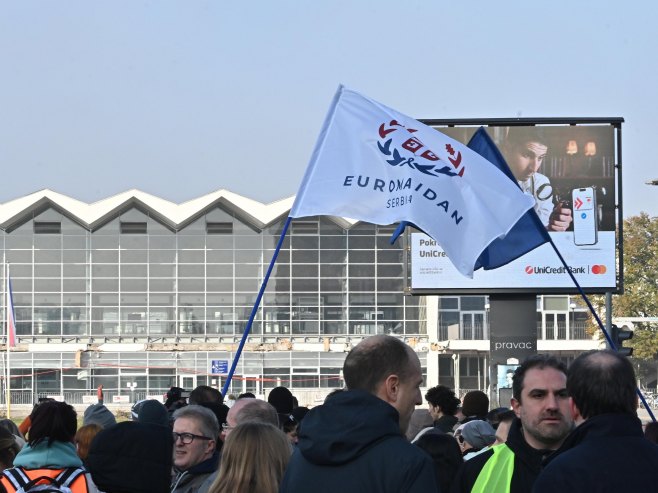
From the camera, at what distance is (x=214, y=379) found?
68.0m

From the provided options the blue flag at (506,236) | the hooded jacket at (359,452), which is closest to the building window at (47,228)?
the blue flag at (506,236)

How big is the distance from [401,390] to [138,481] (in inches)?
62.3

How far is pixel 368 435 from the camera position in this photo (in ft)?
12.0

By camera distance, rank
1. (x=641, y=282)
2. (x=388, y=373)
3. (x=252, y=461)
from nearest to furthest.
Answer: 1. (x=388, y=373)
2. (x=252, y=461)
3. (x=641, y=282)

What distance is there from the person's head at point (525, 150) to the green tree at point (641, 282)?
29.6m

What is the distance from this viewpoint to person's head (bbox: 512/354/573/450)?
4.87 meters

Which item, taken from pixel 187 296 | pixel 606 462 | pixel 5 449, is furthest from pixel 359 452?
pixel 187 296

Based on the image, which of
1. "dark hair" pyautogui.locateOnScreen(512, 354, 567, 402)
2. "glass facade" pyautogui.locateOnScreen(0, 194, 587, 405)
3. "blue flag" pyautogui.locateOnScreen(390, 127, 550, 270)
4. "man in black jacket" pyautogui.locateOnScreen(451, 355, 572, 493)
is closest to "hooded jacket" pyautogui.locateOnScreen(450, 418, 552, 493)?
"man in black jacket" pyautogui.locateOnScreen(451, 355, 572, 493)

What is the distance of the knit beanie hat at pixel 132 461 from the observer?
507 centimetres

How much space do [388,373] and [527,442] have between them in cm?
118

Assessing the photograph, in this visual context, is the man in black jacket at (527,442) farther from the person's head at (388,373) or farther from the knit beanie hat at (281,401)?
the knit beanie hat at (281,401)

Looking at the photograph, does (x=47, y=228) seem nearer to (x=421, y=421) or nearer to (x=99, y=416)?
(x=421, y=421)

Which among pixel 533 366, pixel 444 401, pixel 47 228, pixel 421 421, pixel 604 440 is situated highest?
pixel 47 228

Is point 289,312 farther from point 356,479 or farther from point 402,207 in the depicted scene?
point 356,479
